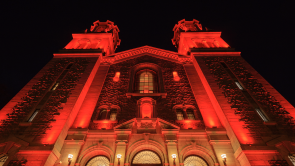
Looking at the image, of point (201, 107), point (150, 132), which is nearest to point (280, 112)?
point (201, 107)

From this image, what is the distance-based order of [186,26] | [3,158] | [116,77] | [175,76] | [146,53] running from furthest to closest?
[186,26] → [146,53] → [175,76] → [116,77] → [3,158]

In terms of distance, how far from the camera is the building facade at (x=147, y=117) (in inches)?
483

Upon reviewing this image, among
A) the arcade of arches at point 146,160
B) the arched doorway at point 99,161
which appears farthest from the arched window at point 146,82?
the arched doorway at point 99,161

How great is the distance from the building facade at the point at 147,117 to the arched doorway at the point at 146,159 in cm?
7

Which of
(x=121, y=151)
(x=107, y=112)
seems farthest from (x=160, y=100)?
(x=121, y=151)

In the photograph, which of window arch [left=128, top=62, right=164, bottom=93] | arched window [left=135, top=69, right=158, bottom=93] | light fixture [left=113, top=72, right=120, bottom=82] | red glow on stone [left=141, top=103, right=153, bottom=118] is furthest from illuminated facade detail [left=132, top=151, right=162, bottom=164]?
light fixture [left=113, top=72, right=120, bottom=82]

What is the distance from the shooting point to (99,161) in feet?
43.3

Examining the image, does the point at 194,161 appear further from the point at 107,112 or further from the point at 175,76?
the point at 175,76

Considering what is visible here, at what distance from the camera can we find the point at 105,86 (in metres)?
20.0

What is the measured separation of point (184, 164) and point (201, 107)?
5831 mm

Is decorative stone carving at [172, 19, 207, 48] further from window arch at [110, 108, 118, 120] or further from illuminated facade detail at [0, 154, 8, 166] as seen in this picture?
illuminated facade detail at [0, 154, 8, 166]

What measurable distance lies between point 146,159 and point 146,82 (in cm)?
991

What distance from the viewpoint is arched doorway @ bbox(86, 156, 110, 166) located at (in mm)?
12976

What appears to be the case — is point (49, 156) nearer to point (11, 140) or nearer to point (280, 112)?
point (11, 140)
